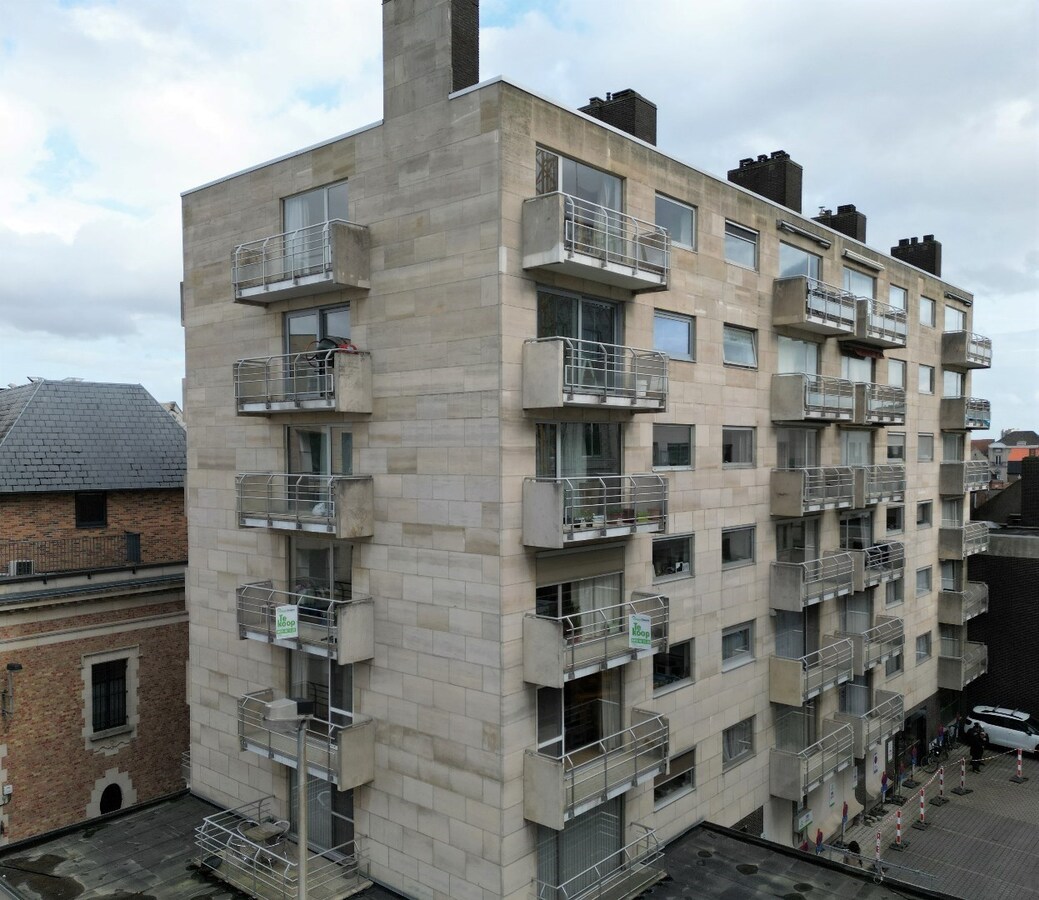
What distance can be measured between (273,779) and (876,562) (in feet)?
69.4

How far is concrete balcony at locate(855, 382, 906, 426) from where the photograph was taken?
27.0m

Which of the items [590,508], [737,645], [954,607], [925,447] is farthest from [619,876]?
[925,447]

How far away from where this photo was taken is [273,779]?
20.2m

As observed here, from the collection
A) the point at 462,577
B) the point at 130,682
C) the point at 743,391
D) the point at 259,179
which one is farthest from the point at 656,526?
the point at 130,682

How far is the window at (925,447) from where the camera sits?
3481 centimetres

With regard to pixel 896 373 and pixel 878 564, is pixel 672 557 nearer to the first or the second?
pixel 878 564

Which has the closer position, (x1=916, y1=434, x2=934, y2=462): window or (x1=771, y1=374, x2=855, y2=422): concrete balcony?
(x1=771, y1=374, x2=855, y2=422): concrete balcony

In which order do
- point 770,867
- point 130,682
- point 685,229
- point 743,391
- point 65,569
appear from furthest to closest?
point 65,569 → point 130,682 → point 743,391 → point 685,229 → point 770,867

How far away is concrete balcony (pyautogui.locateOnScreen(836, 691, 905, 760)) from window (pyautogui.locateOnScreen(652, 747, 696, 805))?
7.99 m

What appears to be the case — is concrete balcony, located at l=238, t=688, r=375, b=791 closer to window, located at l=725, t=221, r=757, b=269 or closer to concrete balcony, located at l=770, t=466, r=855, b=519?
concrete balcony, located at l=770, t=466, r=855, b=519

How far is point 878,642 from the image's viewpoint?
28594 millimetres

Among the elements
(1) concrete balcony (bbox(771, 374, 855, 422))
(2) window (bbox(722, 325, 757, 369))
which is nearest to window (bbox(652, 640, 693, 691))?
(1) concrete balcony (bbox(771, 374, 855, 422))

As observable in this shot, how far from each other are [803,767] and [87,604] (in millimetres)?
22569

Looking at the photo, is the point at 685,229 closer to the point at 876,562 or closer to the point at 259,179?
the point at 259,179
